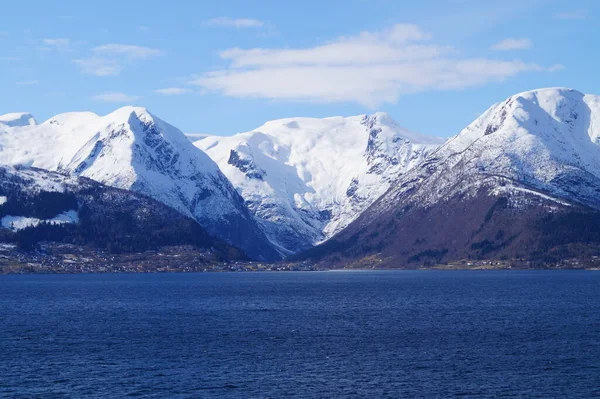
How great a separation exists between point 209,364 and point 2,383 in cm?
2710

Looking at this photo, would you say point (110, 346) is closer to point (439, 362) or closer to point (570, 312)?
point (439, 362)

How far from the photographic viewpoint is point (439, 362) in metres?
117

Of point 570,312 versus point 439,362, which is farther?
point 570,312

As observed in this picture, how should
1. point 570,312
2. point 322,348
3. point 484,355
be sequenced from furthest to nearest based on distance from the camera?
point 570,312 < point 322,348 < point 484,355

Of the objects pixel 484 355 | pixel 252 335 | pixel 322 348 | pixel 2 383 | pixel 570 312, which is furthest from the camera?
pixel 570 312

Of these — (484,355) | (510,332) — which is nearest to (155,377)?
(484,355)

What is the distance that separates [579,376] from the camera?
10606cm

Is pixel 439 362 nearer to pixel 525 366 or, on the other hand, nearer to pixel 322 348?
pixel 525 366

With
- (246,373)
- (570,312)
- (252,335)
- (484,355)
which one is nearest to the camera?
(246,373)

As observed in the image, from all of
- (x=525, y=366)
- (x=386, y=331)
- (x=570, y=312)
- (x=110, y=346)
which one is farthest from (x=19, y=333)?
(x=570, y=312)

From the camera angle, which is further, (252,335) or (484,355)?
(252,335)

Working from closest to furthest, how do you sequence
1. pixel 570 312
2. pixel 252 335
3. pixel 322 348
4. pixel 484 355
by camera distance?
pixel 484 355 < pixel 322 348 < pixel 252 335 < pixel 570 312

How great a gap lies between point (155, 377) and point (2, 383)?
17.9m

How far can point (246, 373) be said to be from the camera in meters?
110
